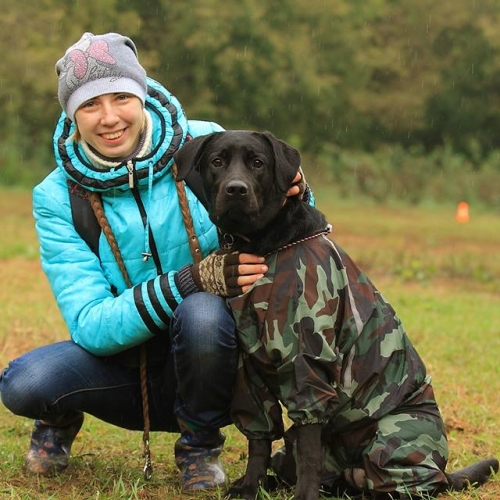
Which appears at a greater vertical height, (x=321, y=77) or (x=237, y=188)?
(x=321, y=77)

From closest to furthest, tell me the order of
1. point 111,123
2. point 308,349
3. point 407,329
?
point 308,349 < point 111,123 < point 407,329

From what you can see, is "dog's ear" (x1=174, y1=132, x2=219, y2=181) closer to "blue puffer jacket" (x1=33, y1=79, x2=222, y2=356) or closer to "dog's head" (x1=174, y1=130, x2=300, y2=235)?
"dog's head" (x1=174, y1=130, x2=300, y2=235)

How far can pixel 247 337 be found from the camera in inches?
131

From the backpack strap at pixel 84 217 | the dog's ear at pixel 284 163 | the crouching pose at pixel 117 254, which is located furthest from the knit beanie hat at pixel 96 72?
the dog's ear at pixel 284 163

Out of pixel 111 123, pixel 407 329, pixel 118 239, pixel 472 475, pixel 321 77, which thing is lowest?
pixel 407 329

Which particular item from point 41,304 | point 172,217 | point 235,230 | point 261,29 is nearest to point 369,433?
point 235,230

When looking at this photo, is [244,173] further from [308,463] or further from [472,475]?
[472,475]

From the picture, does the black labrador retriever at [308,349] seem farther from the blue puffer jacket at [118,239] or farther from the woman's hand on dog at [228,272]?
the blue puffer jacket at [118,239]

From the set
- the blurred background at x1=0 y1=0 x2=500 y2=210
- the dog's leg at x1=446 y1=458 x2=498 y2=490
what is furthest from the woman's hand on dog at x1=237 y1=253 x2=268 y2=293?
the blurred background at x1=0 y1=0 x2=500 y2=210

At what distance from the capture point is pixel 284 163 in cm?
335

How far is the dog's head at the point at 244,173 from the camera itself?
3272 mm

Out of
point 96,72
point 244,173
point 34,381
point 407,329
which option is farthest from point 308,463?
point 407,329

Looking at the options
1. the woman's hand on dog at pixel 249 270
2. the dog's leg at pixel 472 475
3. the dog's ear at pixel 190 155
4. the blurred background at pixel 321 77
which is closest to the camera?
the woman's hand on dog at pixel 249 270

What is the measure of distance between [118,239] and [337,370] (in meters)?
1.01
